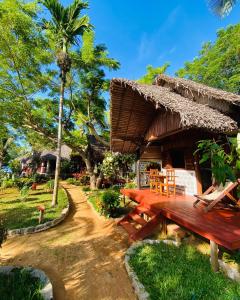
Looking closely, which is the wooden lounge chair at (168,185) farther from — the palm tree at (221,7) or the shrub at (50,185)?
the shrub at (50,185)

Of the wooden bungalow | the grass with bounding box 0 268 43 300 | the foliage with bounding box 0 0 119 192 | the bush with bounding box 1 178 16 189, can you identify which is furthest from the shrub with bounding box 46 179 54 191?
the grass with bounding box 0 268 43 300

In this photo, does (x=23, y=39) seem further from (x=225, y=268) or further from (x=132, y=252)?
(x=225, y=268)

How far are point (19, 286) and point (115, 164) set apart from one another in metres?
13.0

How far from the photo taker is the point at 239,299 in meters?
2.62

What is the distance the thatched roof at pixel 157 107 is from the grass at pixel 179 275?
3.16m

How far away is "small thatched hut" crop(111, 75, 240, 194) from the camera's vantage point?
17.4ft

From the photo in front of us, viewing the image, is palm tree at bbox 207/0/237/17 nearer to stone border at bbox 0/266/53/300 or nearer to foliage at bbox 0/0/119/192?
foliage at bbox 0/0/119/192

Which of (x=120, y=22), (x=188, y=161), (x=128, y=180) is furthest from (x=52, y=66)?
(x=188, y=161)

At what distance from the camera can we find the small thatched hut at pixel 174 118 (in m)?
5.29

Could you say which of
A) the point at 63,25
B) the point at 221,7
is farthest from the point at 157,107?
the point at 63,25

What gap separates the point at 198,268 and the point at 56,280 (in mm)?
2922

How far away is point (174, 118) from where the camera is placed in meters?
6.50

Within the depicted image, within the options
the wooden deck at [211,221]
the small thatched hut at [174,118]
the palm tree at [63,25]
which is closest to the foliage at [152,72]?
the small thatched hut at [174,118]

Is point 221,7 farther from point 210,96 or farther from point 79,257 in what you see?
point 79,257
